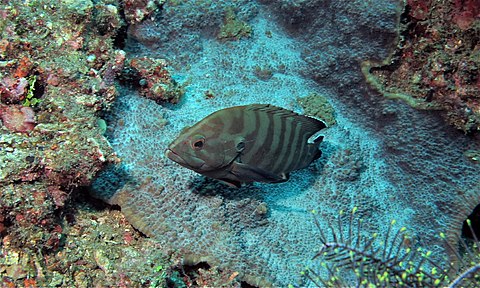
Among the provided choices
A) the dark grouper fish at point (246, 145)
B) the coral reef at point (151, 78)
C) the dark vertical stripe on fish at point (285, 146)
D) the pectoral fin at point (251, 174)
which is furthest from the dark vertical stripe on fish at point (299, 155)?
the coral reef at point (151, 78)

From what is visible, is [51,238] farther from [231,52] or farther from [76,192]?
[231,52]

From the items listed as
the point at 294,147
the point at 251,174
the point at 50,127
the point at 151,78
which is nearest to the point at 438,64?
the point at 294,147

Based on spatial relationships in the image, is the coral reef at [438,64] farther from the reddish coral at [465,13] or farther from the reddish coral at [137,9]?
the reddish coral at [137,9]

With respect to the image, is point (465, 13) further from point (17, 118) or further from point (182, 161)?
point (17, 118)

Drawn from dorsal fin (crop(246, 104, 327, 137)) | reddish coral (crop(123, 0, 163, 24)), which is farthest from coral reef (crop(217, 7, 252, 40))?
dorsal fin (crop(246, 104, 327, 137))

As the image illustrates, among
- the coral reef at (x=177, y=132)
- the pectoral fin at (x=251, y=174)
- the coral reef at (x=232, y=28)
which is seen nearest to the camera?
the coral reef at (x=177, y=132)

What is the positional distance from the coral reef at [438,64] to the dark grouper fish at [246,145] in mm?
1584

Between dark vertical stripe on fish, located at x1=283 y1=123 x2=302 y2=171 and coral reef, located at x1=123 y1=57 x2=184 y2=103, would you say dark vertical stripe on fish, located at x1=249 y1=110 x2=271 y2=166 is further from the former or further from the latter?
coral reef, located at x1=123 y1=57 x2=184 y2=103

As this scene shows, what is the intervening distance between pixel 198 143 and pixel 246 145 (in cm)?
41

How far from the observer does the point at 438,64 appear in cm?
413

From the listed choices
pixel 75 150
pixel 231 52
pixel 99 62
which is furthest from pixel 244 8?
pixel 75 150

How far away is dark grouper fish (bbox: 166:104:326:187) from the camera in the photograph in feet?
9.16

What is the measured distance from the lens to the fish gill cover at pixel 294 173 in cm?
317

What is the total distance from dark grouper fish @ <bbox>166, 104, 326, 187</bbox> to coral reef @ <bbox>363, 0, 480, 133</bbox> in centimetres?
158
